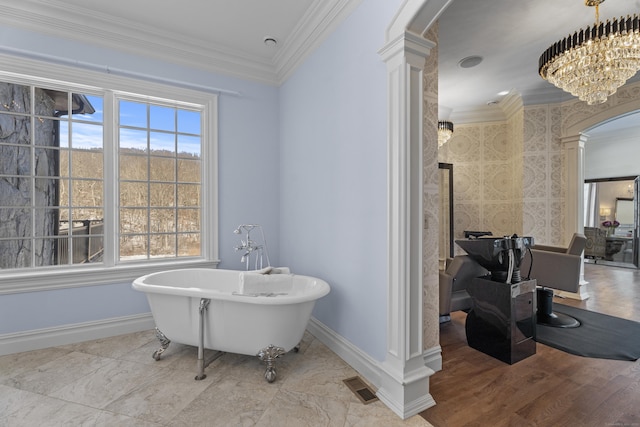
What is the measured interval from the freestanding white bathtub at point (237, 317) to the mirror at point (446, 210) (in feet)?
13.0

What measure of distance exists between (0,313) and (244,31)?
324 cm

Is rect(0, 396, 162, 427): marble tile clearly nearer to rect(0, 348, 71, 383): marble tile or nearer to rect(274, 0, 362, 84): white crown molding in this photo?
rect(0, 348, 71, 383): marble tile

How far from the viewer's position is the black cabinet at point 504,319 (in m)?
2.24

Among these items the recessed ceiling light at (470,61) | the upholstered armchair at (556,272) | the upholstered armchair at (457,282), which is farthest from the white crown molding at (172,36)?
the upholstered armchair at (556,272)

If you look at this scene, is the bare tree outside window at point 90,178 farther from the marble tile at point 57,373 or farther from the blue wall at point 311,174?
the marble tile at point 57,373

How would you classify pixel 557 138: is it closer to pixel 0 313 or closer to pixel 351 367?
pixel 351 367

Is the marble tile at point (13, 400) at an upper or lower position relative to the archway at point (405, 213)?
lower

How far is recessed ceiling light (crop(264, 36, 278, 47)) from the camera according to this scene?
9.67ft

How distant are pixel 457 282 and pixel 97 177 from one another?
3.56 meters

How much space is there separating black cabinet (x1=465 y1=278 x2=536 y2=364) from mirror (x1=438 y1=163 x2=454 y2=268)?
3.15m

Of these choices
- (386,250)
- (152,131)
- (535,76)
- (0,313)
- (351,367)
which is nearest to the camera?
(386,250)

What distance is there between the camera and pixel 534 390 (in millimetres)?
1912

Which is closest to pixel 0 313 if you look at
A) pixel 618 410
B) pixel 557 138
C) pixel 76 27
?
pixel 76 27

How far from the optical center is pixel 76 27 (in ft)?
8.57
